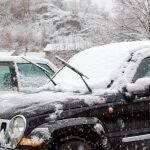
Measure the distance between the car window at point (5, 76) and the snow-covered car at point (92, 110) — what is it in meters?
2.93

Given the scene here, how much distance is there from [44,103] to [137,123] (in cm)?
107

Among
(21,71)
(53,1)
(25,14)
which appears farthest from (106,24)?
(53,1)

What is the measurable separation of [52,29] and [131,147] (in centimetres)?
6450

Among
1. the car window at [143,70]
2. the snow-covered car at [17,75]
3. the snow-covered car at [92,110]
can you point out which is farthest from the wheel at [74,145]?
the snow-covered car at [17,75]

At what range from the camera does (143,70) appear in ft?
21.6

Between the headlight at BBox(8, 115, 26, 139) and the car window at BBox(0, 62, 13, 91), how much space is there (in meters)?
4.05

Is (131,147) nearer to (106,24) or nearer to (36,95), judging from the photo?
(36,95)

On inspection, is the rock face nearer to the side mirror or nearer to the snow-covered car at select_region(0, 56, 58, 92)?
the snow-covered car at select_region(0, 56, 58, 92)

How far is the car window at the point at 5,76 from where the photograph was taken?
9852 millimetres

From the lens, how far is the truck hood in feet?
19.2

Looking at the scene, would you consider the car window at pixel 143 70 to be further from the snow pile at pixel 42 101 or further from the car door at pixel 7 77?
the car door at pixel 7 77

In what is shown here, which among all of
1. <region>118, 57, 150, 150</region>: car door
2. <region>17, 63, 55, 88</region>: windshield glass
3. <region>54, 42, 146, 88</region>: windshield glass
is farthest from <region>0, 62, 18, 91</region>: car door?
<region>118, 57, 150, 150</region>: car door

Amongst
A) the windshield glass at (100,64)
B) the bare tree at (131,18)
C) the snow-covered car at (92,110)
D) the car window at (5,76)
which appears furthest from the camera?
the bare tree at (131,18)

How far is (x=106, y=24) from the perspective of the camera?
36.8 meters
